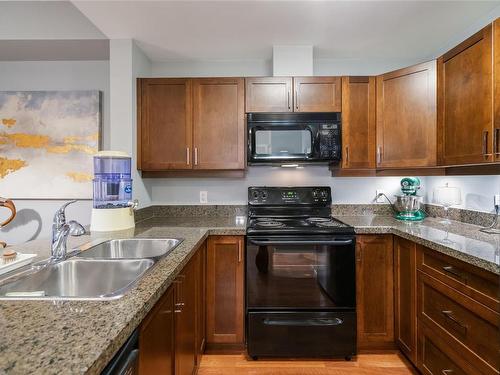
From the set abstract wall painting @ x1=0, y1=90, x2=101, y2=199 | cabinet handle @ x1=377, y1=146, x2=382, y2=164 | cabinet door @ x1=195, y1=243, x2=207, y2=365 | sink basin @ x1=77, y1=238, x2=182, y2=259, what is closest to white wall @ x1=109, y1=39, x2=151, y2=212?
abstract wall painting @ x1=0, y1=90, x2=101, y2=199

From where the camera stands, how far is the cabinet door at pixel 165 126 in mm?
2332

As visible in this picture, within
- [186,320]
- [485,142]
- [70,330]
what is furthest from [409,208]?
[70,330]

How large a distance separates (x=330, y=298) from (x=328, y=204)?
879 millimetres

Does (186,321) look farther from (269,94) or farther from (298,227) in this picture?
(269,94)

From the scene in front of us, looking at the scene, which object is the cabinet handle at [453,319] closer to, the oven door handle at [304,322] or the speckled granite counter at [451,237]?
the speckled granite counter at [451,237]

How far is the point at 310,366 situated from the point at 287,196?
1.31 m

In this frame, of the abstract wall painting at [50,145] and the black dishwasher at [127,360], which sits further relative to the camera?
the abstract wall painting at [50,145]

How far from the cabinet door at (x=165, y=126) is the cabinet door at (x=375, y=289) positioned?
5.06ft

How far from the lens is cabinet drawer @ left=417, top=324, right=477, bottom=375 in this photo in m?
1.34

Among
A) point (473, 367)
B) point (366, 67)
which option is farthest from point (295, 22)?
point (473, 367)

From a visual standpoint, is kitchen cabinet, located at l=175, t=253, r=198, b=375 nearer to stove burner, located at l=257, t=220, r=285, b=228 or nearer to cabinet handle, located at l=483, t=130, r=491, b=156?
stove burner, located at l=257, t=220, r=285, b=228

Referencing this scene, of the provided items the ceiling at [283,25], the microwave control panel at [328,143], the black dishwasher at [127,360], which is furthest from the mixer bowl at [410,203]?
the black dishwasher at [127,360]

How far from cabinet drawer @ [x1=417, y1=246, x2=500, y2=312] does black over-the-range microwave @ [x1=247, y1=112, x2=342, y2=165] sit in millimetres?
982

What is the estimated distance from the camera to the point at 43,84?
2.68 meters
